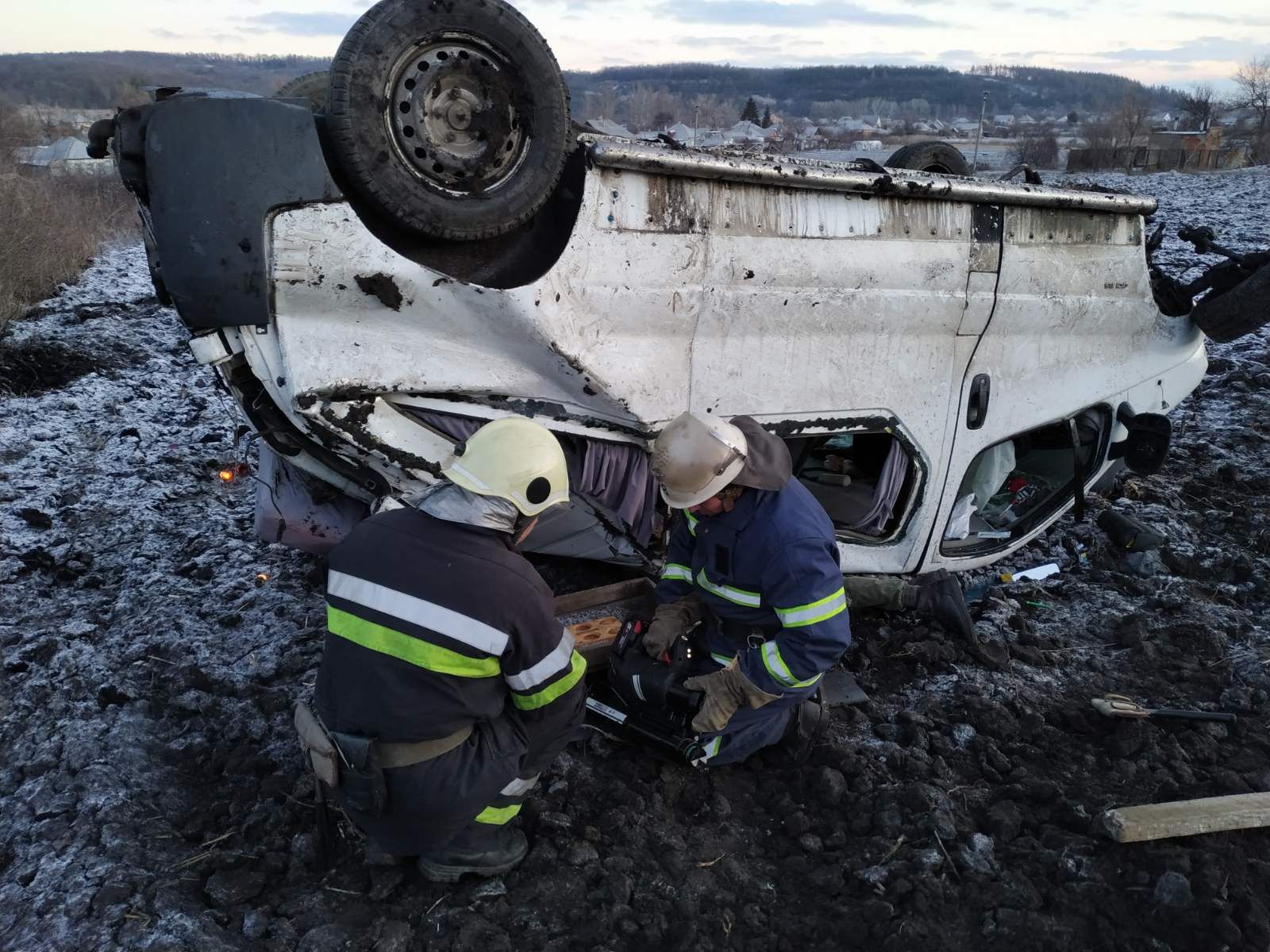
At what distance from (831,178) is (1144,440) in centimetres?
210

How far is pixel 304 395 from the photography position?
8.00 ft

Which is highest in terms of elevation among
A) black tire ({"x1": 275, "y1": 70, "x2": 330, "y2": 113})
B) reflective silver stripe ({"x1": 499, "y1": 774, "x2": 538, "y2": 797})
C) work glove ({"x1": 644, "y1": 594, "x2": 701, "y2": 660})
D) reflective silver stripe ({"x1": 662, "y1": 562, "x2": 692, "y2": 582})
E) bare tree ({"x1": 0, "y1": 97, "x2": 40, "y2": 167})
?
bare tree ({"x1": 0, "y1": 97, "x2": 40, "y2": 167})

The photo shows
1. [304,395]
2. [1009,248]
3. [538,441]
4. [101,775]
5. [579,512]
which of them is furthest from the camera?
[1009,248]

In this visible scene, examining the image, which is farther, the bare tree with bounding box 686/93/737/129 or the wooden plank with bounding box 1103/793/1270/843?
the bare tree with bounding box 686/93/737/129

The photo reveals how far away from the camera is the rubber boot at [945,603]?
365 cm

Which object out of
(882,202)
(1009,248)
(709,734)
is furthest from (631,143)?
(709,734)

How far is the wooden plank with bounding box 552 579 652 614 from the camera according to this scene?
3336mm

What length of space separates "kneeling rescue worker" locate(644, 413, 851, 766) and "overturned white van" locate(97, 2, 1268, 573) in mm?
415

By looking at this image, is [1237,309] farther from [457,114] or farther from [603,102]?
[603,102]

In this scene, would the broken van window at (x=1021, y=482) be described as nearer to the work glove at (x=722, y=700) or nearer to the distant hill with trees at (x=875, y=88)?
the work glove at (x=722, y=700)

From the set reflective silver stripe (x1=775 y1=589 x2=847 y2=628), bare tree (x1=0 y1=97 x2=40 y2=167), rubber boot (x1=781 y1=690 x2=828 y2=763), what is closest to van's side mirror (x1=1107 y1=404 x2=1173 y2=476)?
rubber boot (x1=781 y1=690 x2=828 y2=763)

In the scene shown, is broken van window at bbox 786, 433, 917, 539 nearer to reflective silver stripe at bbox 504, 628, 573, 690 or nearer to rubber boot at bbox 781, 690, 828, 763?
rubber boot at bbox 781, 690, 828, 763

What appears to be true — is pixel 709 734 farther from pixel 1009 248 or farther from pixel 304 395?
pixel 1009 248

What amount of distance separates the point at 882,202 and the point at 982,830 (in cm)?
207
